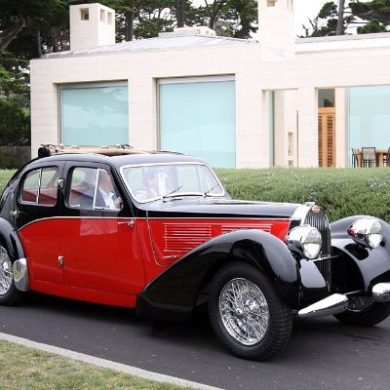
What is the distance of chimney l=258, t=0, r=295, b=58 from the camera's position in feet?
61.7

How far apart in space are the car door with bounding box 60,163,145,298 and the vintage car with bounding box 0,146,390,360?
11mm

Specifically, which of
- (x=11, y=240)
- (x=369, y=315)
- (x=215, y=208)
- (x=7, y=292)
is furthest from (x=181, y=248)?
(x=7, y=292)

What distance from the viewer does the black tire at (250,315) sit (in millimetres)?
5305

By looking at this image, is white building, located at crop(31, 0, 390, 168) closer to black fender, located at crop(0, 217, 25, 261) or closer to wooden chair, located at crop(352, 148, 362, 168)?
wooden chair, located at crop(352, 148, 362, 168)

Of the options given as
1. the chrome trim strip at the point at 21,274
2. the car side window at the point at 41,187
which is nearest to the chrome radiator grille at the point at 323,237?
the car side window at the point at 41,187

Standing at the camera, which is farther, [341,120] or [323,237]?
[341,120]

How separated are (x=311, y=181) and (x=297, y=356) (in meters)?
6.21

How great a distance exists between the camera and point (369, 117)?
71.4 feet

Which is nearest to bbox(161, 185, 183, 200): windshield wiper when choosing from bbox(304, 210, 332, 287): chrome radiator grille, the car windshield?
the car windshield

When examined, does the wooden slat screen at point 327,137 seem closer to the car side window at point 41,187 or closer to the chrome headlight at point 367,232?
the car side window at point 41,187

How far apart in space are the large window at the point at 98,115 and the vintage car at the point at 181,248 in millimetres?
12854

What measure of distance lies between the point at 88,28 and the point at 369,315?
1922 centimetres

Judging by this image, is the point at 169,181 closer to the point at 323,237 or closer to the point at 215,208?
the point at 215,208

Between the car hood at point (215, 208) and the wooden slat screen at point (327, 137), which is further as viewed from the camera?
the wooden slat screen at point (327, 137)
